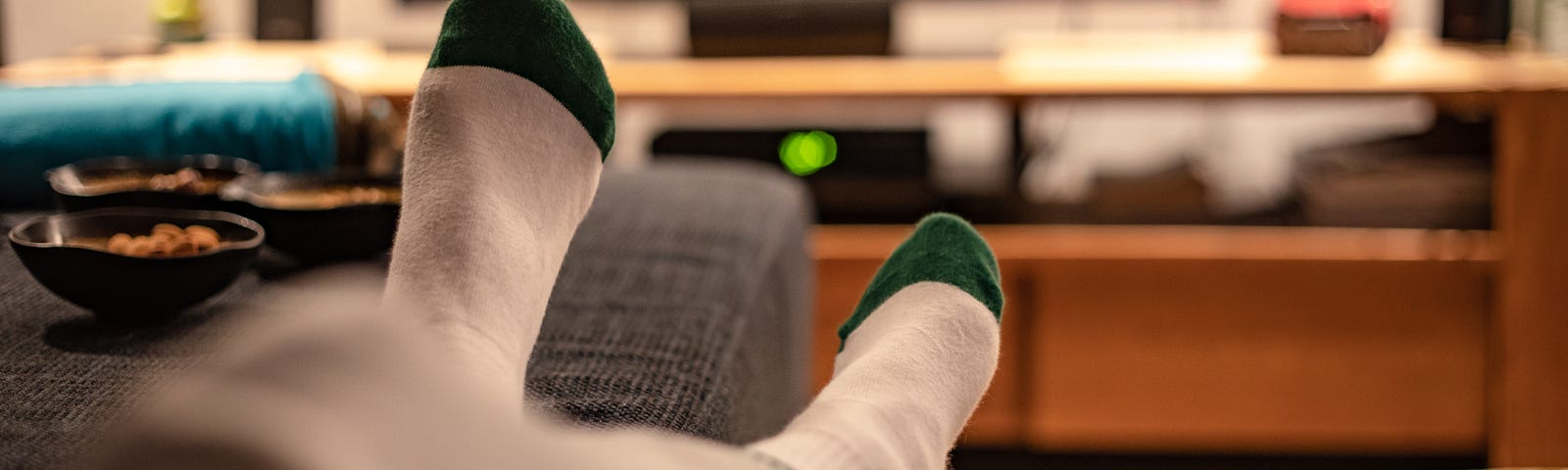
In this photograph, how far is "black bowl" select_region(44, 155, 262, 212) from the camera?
2.54 ft

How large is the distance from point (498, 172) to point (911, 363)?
8.2 inches

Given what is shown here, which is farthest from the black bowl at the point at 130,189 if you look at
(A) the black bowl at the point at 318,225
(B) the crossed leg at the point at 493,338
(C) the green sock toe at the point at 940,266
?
(C) the green sock toe at the point at 940,266

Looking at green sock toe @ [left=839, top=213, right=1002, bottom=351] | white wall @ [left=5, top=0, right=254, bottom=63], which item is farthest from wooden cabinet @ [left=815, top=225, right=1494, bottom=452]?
white wall @ [left=5, top=0, right=254, bottom=63]

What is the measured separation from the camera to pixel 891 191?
1.87 m

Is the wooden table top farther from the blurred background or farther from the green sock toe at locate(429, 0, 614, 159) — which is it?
the green sock toe at locate(429, 0, 614, 159)

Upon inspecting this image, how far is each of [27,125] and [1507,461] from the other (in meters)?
1.64

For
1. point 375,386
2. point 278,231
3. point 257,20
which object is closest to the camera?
point 375,386

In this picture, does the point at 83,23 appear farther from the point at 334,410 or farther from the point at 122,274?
the point at 334,410

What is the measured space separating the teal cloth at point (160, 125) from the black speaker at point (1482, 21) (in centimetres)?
165

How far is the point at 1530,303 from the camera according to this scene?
166 centimetres

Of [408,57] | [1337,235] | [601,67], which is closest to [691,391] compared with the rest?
[601,67]

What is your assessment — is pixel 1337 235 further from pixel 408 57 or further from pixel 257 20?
pixel 257 20

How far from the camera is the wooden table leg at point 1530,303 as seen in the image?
5.39ft

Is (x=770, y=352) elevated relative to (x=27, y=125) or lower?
lower
